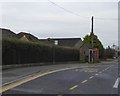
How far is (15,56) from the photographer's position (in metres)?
35.0

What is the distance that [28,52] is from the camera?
1540 inches

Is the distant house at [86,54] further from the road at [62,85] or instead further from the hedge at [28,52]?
the road at [62,85]

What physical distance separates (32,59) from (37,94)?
1118 inches

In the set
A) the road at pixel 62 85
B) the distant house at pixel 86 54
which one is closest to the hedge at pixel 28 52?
A: the road at pixel 62 85

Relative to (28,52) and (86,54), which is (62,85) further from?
(86,54)

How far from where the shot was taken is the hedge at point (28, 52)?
32.8 metres

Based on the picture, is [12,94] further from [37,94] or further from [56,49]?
[56,49]

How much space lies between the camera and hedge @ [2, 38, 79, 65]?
32812 mm

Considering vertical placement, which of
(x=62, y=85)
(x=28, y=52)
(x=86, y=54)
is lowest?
(x=62, y=85)

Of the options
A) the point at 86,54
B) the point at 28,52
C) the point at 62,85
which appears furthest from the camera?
the point at 86,54

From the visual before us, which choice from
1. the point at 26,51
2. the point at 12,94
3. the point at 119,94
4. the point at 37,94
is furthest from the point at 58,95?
the point at 26,51

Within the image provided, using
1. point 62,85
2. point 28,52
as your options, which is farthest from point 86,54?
point 62,85

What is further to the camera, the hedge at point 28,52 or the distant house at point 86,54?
the distant house at point 86,54

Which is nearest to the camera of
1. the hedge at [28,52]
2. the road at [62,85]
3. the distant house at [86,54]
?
the road at [62,85]
